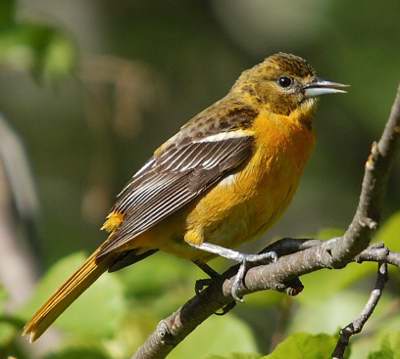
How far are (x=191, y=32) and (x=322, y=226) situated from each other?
7.24 feet

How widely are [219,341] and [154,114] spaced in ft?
18.8

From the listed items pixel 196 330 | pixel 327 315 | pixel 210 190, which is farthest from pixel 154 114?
pixel 196 330

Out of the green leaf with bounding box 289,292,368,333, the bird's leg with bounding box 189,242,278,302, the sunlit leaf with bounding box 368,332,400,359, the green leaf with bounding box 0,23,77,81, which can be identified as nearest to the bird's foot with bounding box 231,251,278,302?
the bird's leg with bounding box 189,242,278,302

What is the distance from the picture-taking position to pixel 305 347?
2672 mm

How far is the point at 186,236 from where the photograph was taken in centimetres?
414

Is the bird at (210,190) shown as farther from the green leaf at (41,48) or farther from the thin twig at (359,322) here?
the green leaf at (41,48)

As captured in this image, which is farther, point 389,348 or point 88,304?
point 88,304

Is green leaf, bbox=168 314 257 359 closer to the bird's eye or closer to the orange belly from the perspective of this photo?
the orange belly

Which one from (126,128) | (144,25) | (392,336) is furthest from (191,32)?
(392,336)

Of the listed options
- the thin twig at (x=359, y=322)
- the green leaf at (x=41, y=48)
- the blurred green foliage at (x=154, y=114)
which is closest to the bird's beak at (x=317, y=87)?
the blurred green foliage at (x=154, y=114)

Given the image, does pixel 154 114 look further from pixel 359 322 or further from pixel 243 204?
pixel 359 322

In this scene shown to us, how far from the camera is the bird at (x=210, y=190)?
13.3ft

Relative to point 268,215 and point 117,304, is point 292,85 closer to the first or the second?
point 268,215

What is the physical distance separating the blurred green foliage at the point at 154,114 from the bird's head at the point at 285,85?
35.2 inches
